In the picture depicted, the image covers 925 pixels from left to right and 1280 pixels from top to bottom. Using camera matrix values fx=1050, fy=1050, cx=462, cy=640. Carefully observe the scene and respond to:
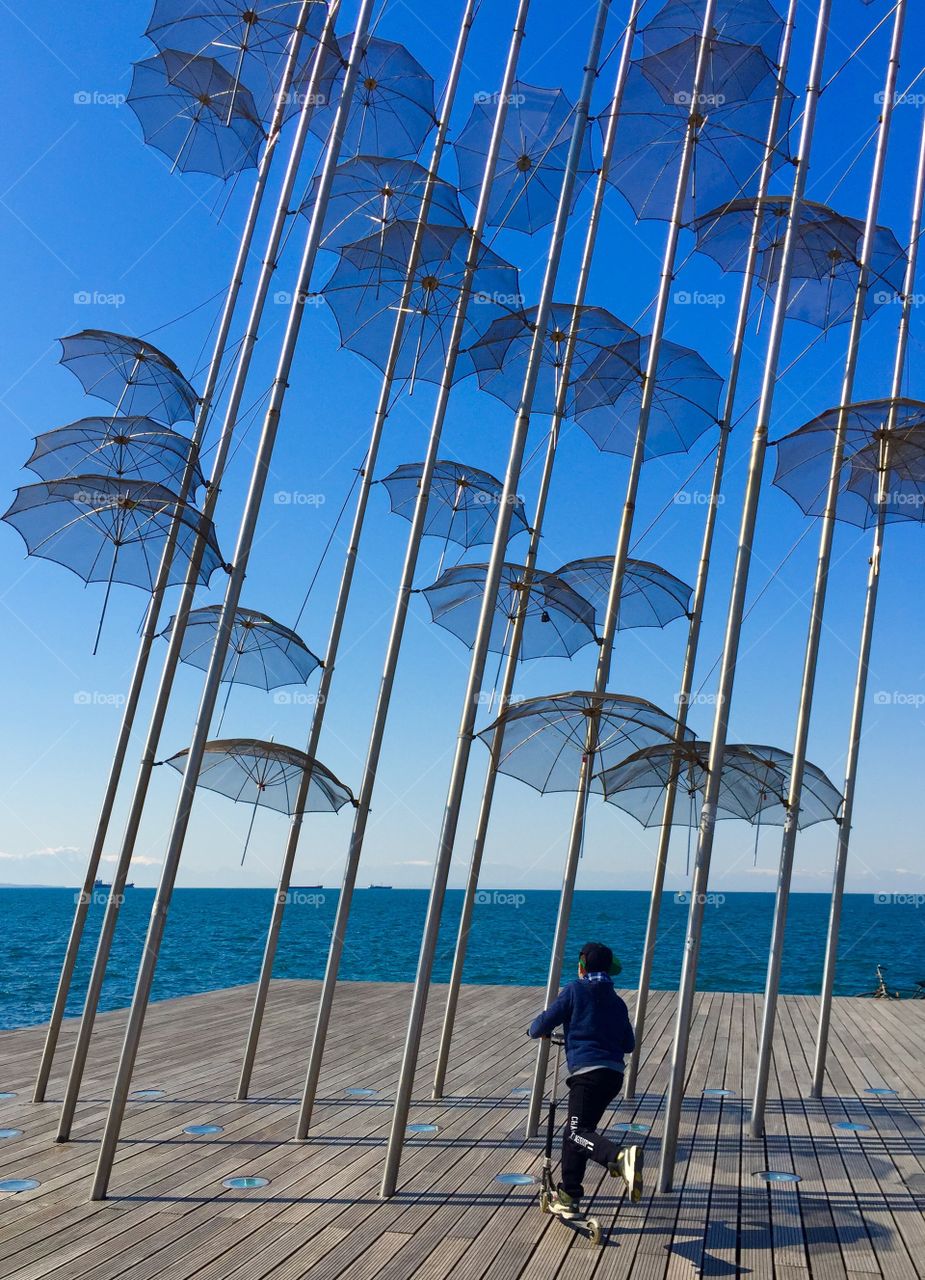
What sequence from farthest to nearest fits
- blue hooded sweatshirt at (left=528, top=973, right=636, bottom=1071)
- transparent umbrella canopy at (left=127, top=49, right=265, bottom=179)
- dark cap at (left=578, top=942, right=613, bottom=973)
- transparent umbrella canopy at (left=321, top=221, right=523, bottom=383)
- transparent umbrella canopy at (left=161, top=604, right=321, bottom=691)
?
transparent umbrella canopy at (left=161, top=604, right=321, bottom=691)
transparent umbrella canopy at (left=127, top=49, right=265, bottom=179)
transparent umbrella canopy at (left=321, top=221, right=523, bottom=383)
dark cap at (left=578, top=942, right=613, bottom=973)
blue hooded sweatshirt at (left=528, top=973, right=636, bottom=1071)

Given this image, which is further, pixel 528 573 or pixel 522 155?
pixel 522 155

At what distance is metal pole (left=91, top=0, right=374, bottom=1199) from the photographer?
6969mm

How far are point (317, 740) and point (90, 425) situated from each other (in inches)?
148

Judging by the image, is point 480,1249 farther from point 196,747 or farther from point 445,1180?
point 196,747

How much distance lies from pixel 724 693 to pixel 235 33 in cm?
795

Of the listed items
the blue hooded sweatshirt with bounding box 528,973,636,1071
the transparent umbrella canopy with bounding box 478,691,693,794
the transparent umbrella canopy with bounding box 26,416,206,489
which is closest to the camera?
the blue hooded sweatshirt with bounding box 528,973,636,1071

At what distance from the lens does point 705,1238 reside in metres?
6.57

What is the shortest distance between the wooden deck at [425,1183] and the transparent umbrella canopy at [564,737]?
312cm

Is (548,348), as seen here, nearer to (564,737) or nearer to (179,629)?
(564,737)

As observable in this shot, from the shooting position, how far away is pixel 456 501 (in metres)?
13.7

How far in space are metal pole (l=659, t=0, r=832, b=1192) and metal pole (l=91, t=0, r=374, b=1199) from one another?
365 centimetres

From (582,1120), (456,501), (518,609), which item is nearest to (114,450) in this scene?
(518,609)

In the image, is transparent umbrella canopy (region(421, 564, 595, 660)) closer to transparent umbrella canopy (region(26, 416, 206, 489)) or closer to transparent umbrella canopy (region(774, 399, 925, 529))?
transparent umbrella canopy (region(774, 399, 925, 529))

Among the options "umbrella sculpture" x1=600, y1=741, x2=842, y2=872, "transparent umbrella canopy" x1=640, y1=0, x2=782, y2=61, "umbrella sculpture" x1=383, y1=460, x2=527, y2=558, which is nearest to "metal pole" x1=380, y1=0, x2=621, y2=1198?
"umbrella sculpture" x1=600, y1=741, x2=842, y2=872
